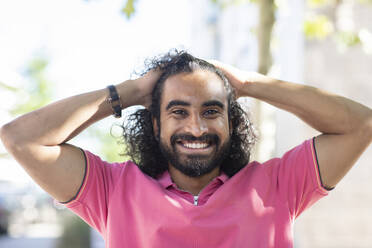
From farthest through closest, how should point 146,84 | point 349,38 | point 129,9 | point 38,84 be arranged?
point 38,84 → point 349,38 → point 129,9 → point 146,84

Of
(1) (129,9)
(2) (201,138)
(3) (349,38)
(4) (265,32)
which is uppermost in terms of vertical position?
(1) (129,9)

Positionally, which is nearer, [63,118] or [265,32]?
[63,118]

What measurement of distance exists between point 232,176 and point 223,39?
31.2ft

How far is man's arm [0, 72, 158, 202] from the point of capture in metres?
2.06

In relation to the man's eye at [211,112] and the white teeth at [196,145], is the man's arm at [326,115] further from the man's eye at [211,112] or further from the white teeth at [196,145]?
the white teeth at [196,145]

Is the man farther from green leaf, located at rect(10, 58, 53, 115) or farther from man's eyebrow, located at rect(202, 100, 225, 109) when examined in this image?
green leaf, located at rect(10, 58, 53, 115)

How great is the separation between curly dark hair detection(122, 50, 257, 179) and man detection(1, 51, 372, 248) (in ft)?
0.04

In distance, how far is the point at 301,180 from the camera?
220cm

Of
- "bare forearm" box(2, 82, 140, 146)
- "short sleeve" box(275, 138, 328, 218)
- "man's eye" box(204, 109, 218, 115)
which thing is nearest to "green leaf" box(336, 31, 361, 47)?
"short sleeve" box(275, 138, 328, 218)

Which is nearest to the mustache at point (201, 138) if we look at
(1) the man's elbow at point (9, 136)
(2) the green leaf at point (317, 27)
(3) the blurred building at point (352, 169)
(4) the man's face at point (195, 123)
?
(4) the man's face at point (195, 123)

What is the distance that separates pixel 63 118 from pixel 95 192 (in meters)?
0.36

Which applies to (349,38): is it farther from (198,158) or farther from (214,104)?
(198,158)

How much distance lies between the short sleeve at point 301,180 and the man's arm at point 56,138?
814 millimetres

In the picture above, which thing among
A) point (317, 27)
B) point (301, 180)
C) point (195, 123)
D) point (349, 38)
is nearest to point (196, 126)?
point (195, 123)
